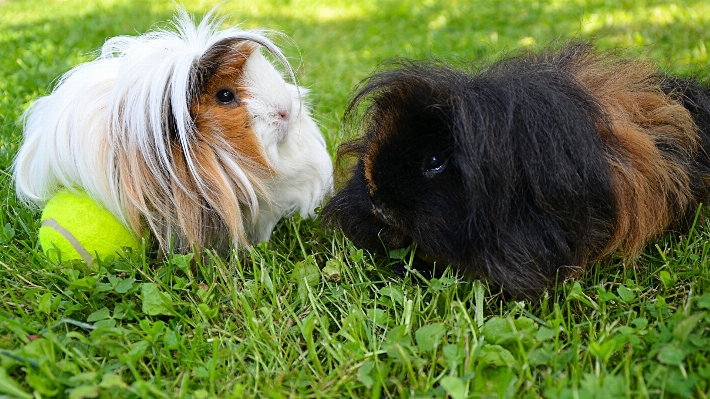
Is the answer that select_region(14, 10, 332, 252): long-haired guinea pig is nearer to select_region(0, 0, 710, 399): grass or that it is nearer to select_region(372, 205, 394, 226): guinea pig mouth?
select_region(0, 0, 710, 399): grass

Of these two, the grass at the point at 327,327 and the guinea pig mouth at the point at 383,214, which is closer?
the grass at the point at 327,327

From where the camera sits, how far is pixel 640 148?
5.32 feet

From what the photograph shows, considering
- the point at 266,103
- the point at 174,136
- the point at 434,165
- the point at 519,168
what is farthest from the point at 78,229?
the point at 519,168

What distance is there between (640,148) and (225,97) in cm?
125

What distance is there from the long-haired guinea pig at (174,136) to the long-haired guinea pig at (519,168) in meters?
0.35

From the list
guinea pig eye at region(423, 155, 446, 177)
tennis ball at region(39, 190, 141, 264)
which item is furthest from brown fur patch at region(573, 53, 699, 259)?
tennis ball at region(39, 190, 141, 264)

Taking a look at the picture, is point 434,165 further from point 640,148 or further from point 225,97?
point 225,97

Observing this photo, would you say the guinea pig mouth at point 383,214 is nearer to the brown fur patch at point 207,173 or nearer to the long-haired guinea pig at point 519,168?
the long-haired guinea pig at point 519,168

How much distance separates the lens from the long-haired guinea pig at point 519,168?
148 cm

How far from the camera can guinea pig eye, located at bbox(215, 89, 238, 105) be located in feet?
6.06

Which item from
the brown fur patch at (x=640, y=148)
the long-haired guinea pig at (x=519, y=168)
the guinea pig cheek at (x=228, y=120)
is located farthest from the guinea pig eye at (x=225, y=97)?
the brown fur patch at (x=640, y=148)

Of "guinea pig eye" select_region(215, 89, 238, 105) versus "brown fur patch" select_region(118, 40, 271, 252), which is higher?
"guinea pig eye" select_region(215, 89, 238, 105)

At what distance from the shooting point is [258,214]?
78.0 inches

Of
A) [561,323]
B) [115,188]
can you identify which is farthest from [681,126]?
[115,188]
